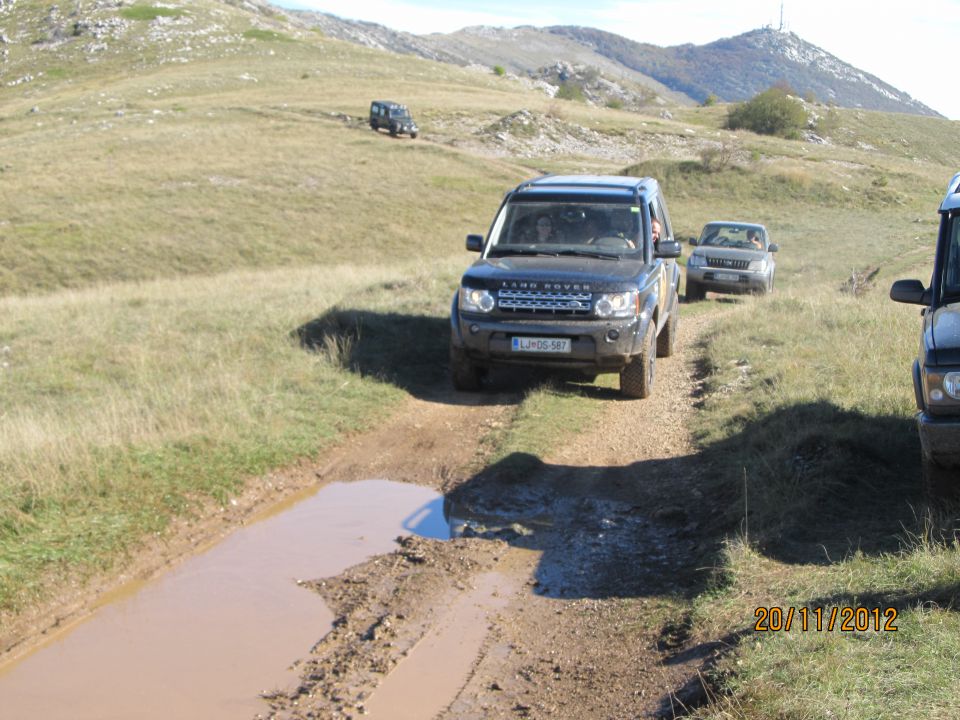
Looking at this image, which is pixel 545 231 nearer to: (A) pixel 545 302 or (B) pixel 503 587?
(A) pixel 545 302

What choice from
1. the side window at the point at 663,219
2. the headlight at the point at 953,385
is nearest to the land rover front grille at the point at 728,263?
the side window at the point at 663,219

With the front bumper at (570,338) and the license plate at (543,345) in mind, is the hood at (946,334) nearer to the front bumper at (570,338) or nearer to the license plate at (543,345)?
the front bumper at (570,338)

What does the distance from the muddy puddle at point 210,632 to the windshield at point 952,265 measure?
3.60 metres

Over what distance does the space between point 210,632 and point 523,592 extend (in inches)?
64.0

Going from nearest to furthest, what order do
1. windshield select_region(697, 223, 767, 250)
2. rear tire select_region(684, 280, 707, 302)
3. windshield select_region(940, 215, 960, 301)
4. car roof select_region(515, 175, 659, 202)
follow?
windshield select_region(940, 215, 960, 301), car roof select_region(515, 175, 659, 202), rear tire select_region(684, 280, 707, 302), windshield select_region(697, 223, 767, 250)

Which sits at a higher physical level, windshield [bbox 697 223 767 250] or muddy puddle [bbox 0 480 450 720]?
windshield [bbox 697 223 767 250]

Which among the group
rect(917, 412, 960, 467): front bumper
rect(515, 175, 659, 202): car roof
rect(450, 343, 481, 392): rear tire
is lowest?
rect(450, 343, 481, 392): rear tire

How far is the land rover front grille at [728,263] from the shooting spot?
19281 mm

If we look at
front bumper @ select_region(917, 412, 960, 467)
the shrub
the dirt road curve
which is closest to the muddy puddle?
the dirt road curve

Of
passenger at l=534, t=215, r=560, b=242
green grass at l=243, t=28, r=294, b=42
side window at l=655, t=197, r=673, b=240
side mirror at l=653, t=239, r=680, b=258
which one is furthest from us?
green grass at l=243, t=28, r=294, b=42

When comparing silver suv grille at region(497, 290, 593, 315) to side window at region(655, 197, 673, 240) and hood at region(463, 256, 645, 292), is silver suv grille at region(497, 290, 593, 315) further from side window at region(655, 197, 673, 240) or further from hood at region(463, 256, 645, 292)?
side window at region(655, 197, 673, 240)

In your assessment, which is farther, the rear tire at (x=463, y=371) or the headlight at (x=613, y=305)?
the rear tire at (x=463, y=371)

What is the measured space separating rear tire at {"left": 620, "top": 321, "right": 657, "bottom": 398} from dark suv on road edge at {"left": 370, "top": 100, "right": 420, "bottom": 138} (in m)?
42.5
